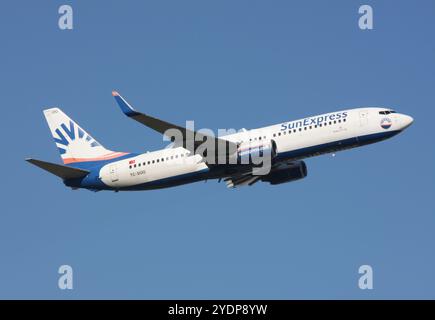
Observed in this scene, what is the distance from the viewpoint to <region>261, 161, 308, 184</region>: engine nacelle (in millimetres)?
75250

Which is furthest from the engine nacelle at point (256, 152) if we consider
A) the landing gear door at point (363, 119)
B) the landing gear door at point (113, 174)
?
the landing gear door at point (113, 174)

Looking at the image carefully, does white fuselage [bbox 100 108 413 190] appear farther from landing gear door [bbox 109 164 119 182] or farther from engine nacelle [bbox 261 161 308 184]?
engine nacelle [bbox 261 161 308 184]

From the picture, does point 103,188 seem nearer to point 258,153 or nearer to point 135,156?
point 135,156

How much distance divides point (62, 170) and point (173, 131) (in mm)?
11365

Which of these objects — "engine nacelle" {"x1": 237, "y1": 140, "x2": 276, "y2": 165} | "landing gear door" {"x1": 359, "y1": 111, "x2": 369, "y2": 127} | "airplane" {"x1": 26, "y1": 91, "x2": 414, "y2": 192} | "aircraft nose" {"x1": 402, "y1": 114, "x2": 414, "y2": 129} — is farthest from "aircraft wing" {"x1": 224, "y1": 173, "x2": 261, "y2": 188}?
"aircraft nose" {"x1": 402, "y1": 114, "x2": 414, "y2": 129}

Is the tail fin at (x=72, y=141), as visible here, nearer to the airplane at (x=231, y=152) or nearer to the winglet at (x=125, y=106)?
the airplane at (x=231, y=152)

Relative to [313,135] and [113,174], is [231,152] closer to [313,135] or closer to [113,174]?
[313,135]

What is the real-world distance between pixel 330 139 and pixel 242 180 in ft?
33.7

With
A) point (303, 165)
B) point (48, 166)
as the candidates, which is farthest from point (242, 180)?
point (48, 166)

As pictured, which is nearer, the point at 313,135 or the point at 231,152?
the point at 313,135

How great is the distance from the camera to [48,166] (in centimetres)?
7100

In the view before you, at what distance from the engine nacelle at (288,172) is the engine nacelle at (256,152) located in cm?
715

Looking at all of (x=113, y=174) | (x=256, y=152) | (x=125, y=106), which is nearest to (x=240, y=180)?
(x=256, y=152)

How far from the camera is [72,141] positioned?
255ft
